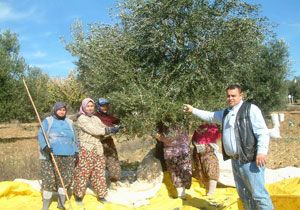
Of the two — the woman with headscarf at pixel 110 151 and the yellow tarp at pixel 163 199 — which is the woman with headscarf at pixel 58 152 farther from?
the woman with headscarf at pixel 110 151

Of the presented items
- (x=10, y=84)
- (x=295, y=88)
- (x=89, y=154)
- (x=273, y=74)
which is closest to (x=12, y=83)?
(x=10, y=84)

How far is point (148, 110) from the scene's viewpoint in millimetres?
8211

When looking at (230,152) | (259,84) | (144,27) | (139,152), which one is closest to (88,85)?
(144,27)

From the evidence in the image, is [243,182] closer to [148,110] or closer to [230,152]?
[230,152]

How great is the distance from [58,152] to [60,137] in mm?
273

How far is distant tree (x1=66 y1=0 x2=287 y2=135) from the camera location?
27.5 feet

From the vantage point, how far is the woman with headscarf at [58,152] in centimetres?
811

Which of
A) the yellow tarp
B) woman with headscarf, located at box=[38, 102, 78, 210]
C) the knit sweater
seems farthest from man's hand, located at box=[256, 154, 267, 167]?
woman with headscarf, located at box=[38, 102, 78, 210]

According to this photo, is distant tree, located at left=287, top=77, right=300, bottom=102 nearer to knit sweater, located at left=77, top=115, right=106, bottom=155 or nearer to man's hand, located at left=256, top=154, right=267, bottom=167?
knit sweater, located at left=77, top=115, right=106, bottom=155

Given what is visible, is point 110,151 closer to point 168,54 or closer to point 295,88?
point 168,54

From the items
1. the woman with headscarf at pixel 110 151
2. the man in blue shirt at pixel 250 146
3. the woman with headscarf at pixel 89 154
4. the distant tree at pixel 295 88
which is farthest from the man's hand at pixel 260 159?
the distant tree at pixel 295 88

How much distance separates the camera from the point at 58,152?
8117mm

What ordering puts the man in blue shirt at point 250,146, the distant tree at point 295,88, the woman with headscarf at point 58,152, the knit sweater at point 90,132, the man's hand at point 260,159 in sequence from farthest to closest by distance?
the distant tree at point 295,88 < the knit sweater at point 90,132 < the woman with headscarf at point 58,152 < the man in blue shirt at point 250,146 < the man's hand at point 260,159

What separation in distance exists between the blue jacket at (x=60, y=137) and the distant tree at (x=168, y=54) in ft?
3.42
